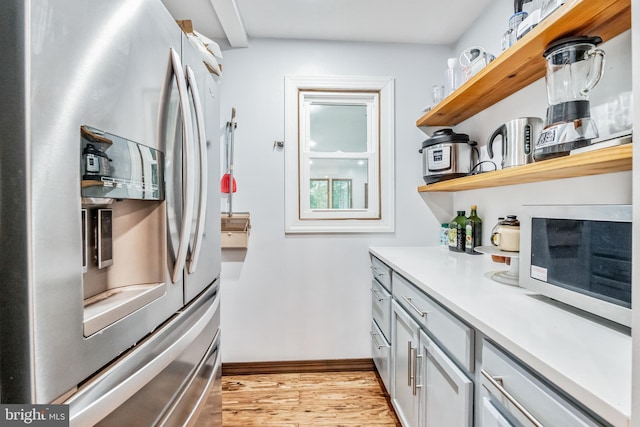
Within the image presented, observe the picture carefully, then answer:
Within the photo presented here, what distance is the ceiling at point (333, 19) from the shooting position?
1797 millimetres

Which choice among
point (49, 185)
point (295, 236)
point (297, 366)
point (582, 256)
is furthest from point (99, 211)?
point (297, 366)

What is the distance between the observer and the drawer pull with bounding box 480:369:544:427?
66 cm

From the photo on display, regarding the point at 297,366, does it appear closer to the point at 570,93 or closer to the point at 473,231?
the point at 473,231

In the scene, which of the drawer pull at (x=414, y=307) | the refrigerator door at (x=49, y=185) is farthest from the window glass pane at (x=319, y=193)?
the refrigerator door at (x=49, y=185)

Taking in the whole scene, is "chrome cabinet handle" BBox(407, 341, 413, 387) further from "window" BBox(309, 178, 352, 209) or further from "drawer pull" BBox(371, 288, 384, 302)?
"window" BBox(309, 178, 352, 209)

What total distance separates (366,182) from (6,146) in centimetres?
205

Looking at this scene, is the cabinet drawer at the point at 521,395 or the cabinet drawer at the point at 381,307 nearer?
the cabinet drawer at the point at 521,395

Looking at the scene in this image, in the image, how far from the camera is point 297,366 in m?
2.20

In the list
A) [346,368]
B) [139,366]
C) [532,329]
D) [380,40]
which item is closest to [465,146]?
[380,40]

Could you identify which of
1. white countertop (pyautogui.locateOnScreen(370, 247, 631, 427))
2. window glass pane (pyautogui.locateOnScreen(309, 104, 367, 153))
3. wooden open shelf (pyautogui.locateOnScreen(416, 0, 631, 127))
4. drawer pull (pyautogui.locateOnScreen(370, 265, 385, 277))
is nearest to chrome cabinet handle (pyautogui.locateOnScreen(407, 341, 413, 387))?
white countertop (pyautogui.locateOnScreen(370, 247, 631, 427))

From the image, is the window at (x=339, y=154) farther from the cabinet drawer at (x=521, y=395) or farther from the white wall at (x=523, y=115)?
the cabinet drawer at (x=521, y=395)

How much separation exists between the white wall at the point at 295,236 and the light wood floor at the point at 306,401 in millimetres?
148

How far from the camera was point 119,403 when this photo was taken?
634mm

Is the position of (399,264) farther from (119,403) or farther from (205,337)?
(119,403)
